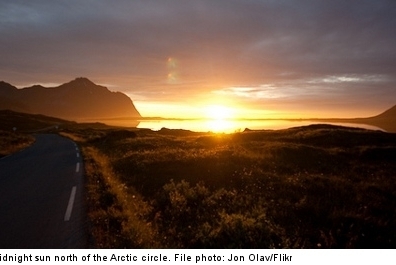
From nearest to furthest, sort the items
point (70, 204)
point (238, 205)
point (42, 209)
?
point (42, 209), point (238, 205), point (70, 204)

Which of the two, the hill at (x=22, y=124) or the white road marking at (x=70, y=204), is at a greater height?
the hill at (x=22, y=124)

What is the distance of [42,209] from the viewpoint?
10266 mm

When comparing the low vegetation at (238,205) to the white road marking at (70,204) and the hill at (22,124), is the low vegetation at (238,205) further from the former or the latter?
the hill at (22,124)

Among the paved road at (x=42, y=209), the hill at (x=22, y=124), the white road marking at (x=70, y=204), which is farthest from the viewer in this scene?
the hill at (x=22, y=124)

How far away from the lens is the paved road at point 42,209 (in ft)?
24.9

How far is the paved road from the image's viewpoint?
7578 millimetres

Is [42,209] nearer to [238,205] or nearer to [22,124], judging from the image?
[238,205]

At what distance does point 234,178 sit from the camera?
582 inches

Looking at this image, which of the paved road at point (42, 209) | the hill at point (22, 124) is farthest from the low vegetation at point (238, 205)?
the hill at point (22, 124)

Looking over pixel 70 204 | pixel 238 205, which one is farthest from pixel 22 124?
pixel 238 205

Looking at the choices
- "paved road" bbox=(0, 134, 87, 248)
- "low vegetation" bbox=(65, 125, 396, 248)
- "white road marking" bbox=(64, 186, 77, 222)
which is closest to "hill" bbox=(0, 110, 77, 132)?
"paved road" bbox=(0, 134, 87, 248)
